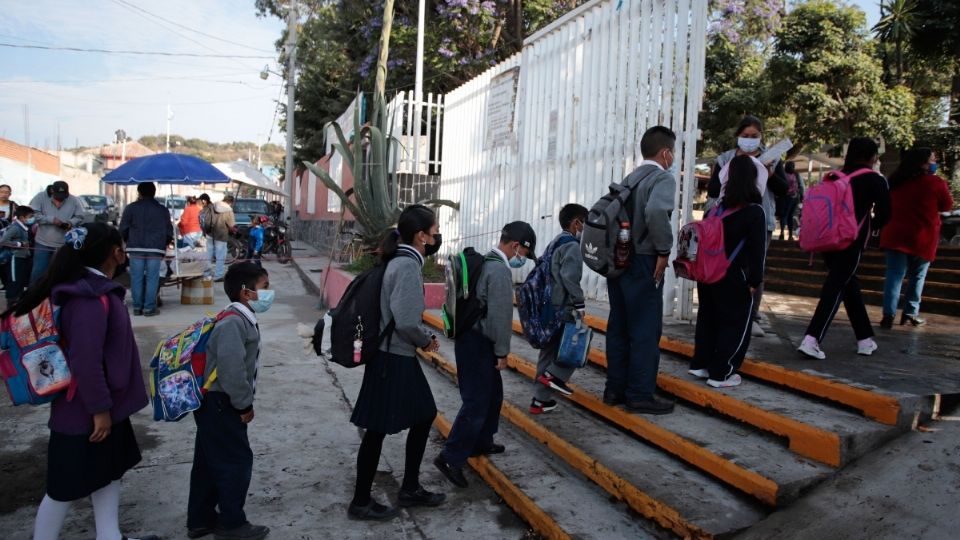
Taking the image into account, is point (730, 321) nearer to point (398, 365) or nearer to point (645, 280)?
point (645, 280)

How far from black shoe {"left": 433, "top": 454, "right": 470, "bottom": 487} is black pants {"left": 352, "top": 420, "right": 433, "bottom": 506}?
0.24 m

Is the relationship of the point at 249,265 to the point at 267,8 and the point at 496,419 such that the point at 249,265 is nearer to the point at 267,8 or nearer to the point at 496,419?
the point at 496,419

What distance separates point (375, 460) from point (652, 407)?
1639mm

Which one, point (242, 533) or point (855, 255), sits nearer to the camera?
point (242, 533)

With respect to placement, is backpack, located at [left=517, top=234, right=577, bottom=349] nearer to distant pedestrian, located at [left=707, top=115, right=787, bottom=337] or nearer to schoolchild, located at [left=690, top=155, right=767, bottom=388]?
schoolchild, located at [left=690, top=155, right=767, bottom=388]

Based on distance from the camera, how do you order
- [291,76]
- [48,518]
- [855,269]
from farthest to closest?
[291,76] → [855,269] → [48,518]

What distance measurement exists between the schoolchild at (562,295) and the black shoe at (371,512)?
4.50ft

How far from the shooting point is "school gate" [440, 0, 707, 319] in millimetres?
5531

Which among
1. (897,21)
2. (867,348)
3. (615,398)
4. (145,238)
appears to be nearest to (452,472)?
(615,398)

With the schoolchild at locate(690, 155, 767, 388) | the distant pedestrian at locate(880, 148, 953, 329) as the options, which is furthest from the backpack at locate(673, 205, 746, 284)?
the distant pedestrian at locate(880, 148, 953, 329)

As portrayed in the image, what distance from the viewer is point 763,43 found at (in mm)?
19297

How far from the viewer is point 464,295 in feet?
11.6

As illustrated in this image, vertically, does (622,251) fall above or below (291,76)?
below

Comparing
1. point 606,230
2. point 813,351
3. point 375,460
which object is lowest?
point 375,460
